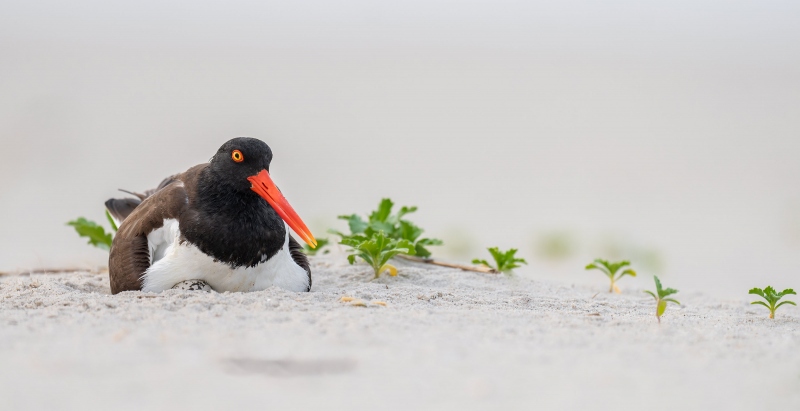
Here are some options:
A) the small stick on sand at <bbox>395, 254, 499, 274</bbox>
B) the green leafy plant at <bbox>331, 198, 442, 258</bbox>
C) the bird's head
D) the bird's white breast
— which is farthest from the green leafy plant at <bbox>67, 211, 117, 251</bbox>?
the small stick on sand at <bbox>395, 254, 499, 274</bbox>

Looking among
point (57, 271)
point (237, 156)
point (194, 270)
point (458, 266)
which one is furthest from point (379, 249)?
point (57, 271)

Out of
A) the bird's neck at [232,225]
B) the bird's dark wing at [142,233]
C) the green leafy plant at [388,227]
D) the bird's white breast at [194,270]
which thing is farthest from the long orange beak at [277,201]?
the green leafy plant at [388,227]

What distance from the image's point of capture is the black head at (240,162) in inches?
201

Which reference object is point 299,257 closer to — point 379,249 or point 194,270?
point 379,249

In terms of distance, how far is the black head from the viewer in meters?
5.10

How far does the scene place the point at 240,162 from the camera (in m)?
5.11

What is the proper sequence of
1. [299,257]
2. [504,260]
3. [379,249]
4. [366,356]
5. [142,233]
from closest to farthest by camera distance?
[366,356] → [142,233] → [299,257] → [379,249] → [504,260]

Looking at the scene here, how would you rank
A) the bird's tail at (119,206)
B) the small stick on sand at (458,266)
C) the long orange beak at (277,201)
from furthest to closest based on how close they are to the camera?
the small stick on sand at (458,266)
the bird's tail at (119,206)
the long orange beak at (277,201)

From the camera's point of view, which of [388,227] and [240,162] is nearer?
[240,162]

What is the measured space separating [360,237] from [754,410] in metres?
3.87

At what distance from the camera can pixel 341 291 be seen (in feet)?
17.5

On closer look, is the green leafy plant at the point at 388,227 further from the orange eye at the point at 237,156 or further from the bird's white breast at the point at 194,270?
the orange eye at the point at 237,156

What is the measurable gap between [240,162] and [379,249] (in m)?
1.36

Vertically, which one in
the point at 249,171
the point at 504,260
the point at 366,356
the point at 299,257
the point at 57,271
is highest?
the point at 249,171
